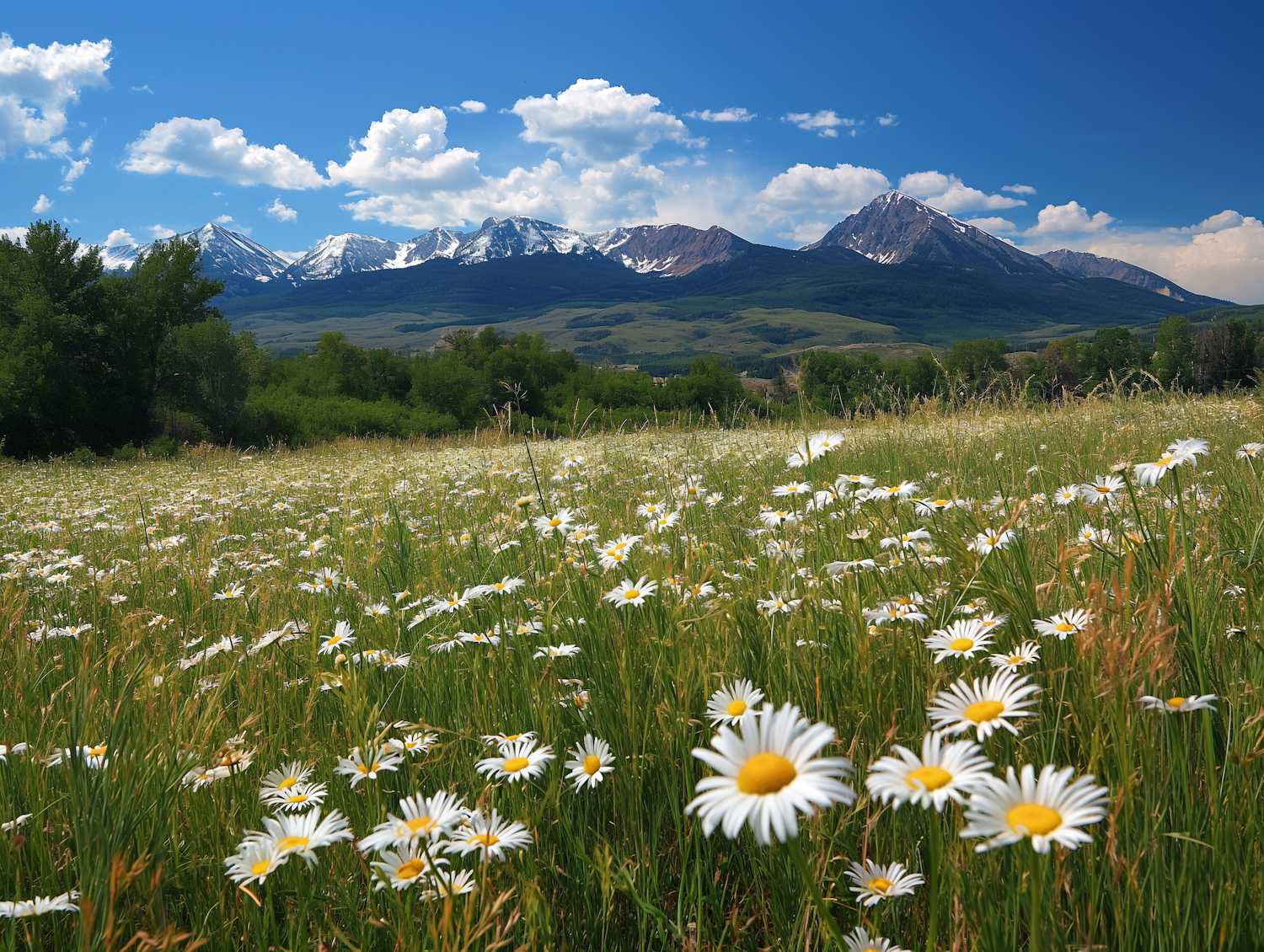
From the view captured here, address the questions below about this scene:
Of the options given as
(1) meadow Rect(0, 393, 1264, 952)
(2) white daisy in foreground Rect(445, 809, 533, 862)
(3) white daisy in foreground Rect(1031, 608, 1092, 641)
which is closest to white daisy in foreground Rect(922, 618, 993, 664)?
(1) meadow Rect(0, 393, 1264, 952)

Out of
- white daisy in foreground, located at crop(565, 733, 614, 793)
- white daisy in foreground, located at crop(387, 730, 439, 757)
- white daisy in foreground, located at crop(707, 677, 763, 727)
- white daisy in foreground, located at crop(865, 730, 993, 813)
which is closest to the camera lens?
white daisy in foreground, located at crop(865, 730, 993, 813)

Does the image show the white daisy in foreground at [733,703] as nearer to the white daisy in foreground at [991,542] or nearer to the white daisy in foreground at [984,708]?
the white daisy in foreground at [984,708]

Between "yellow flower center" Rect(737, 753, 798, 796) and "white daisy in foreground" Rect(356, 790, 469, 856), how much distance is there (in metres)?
0.61

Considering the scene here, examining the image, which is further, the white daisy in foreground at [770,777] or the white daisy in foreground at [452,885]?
the white daisy in foreground at [452,885]

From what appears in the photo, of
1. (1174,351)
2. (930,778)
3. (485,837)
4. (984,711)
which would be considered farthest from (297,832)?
(1174,351)

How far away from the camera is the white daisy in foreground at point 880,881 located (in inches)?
42.9

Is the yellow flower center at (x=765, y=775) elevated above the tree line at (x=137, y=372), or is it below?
below

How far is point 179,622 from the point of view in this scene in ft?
11.0

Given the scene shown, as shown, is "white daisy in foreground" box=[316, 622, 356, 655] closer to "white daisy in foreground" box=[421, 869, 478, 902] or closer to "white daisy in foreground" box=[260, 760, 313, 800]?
"white daisy in foreground" box=[260, 760, 313, 800]

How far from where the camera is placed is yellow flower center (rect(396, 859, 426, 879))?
104 cm

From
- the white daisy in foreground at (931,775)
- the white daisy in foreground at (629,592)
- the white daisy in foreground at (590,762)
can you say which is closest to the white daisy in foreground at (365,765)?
the white daisy in foreground at (590,762)

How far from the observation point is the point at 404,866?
108cm

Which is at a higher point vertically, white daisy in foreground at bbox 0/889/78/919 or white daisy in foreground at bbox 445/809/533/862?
white daisy in foreground at bbox 445/809/533/862

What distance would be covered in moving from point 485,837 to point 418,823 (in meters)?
0.14
